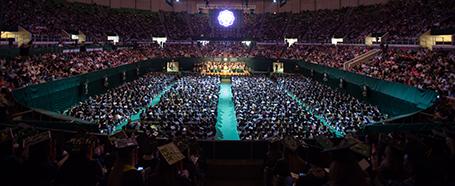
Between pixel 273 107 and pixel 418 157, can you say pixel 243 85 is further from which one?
pixel 418 157

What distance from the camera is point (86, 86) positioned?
28.8 metres

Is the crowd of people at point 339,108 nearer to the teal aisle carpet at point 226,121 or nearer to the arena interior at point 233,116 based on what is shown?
the arena interior at point 233,116

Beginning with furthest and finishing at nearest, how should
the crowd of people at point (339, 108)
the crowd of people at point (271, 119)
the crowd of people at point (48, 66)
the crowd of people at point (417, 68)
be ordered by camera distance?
the crowd of people at point (417, 68)
the crowd of people at point (339, 108)
the crowd of people at point (48, 66)
the crowd of people at point (271, 119)

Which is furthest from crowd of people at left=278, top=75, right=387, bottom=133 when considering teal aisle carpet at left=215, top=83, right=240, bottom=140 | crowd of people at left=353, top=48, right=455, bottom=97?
teal aisle carpet at left=215, top=83, right=240, bottom=140

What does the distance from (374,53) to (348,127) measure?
20.5m

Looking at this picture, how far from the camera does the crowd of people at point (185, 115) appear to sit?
1747 centimetres

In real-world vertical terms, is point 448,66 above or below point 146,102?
above

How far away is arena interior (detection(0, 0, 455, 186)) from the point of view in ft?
16.4

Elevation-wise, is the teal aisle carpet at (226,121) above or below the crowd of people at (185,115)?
below

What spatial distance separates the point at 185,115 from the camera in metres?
22.1

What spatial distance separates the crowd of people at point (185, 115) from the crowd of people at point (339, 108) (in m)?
7.63

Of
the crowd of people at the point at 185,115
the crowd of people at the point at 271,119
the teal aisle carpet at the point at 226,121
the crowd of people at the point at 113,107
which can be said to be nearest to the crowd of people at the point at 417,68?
the crowd of people at the point at 271,119

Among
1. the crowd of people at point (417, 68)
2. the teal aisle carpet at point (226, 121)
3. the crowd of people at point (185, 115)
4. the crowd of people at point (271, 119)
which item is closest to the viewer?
the crowd of people at point (271, 119)

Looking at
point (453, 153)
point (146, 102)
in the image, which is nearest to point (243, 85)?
point (146, 102)
